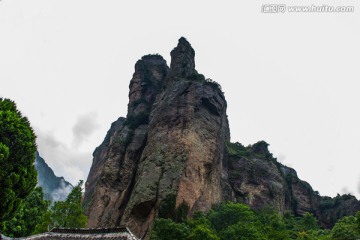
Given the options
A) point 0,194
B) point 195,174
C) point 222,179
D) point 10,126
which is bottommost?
point 0,194

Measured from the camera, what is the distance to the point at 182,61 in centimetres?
6275

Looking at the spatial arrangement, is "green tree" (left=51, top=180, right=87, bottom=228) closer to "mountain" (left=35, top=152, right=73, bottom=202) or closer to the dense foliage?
the dense foliage

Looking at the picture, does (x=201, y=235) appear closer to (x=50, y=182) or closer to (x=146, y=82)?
(x=146, y=82)

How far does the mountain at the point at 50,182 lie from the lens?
454 ft

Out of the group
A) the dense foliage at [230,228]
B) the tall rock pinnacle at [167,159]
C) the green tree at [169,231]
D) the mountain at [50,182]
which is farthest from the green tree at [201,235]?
the mountain at [50,182]

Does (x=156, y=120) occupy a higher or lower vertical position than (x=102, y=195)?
higher

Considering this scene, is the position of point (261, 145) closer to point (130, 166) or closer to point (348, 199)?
point (348, 199)

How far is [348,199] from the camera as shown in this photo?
225 ft


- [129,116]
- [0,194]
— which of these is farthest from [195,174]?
[0,194]

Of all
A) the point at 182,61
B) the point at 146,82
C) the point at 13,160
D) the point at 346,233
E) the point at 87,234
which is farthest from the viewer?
the point at 146,82

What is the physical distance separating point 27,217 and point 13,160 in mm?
9657

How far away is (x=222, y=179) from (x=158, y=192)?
18001 mm

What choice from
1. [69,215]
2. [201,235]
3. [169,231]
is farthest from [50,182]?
[201,235]

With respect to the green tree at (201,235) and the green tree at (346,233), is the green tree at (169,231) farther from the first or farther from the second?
the green tree at (346,233)
